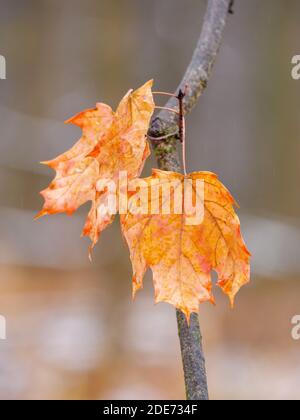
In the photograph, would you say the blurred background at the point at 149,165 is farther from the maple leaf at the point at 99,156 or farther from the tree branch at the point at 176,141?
the maple leaf at the point at 99,156

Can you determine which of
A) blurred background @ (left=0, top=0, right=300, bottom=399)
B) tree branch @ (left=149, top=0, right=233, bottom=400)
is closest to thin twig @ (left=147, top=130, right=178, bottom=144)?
tree branch @ (left=149, top=0, right=233, bottom=400)

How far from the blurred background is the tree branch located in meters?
2.18

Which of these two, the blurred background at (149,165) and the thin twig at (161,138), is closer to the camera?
the thin twig at (161,138)

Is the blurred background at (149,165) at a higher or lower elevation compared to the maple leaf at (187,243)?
higher

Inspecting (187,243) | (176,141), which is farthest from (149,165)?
(187,243)

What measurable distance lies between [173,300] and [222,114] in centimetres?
320

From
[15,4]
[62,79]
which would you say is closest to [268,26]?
[62,79]

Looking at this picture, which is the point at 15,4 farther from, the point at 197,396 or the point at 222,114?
the point at 197,396

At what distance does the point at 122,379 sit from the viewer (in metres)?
2.90

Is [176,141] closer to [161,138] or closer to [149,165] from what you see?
[161,138]

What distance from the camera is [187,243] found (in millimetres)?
825

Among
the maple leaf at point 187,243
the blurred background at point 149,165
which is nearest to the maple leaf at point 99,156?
the maple leaf at point 187,243

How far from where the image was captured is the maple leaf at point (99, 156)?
31.8 inches

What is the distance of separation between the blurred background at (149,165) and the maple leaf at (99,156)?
2299mm
